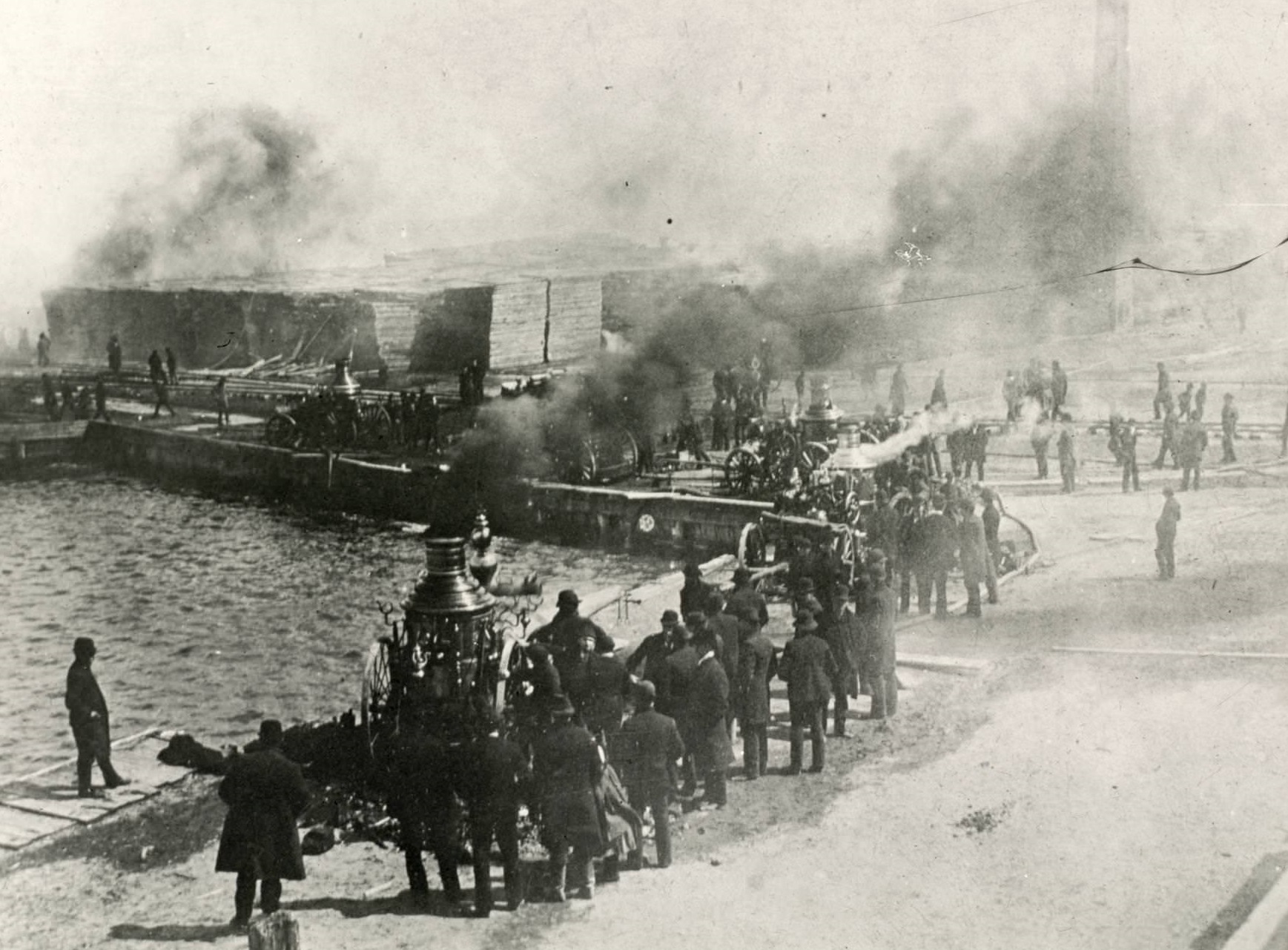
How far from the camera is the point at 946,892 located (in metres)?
6.61

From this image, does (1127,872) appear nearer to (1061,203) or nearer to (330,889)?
(330,889)

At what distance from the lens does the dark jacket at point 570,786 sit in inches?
263

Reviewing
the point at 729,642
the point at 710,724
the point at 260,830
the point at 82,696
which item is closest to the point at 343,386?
the point at 82,696

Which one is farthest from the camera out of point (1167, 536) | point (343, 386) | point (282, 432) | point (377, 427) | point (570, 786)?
point (282, 432)

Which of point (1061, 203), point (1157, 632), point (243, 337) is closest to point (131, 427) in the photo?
point (243, 337)

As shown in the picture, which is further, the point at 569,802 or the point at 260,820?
the point at 569,802

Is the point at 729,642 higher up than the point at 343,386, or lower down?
lower down

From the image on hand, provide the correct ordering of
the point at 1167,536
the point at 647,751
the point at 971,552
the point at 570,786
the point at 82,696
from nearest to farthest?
the point at 570,786 → the point at 647,751 → the point at 82,696 → the point at 971,552 → the point at 1167,536

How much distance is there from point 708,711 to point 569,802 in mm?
1519

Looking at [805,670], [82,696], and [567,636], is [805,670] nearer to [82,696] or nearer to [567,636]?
[567,636]

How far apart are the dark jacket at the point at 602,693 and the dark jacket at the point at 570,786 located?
1167mm

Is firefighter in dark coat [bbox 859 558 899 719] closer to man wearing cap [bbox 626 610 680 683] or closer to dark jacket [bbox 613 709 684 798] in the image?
man wearing cap [bbox 626 610 680 683]

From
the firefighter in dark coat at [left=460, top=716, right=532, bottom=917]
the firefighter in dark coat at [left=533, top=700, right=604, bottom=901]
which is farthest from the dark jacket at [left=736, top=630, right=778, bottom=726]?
the firefighter in dark coat at [left=460, top=716, right=532, bottom=917]

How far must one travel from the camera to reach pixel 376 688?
8.59 meters
